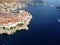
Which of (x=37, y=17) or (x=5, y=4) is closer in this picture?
(x=37, y=17)

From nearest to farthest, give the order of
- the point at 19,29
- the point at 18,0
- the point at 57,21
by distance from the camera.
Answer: the point at 19,29, the point at 57,21, the point at 18,0

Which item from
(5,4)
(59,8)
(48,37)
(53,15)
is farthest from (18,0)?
(48,37)

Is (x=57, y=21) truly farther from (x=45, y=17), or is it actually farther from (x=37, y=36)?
(x=37, y=36)

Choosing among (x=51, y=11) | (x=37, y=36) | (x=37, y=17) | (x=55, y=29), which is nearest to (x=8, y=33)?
(x=37, y=36)

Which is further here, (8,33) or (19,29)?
(19,29)

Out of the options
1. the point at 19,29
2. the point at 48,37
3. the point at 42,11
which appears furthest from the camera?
the point at 42,11

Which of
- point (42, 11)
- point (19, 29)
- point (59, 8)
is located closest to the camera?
point (19, 29)

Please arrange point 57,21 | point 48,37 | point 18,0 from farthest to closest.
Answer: point 18,0
point 57,21
point 48,37

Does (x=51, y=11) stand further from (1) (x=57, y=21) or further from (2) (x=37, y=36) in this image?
(2) (x=37, y=36)

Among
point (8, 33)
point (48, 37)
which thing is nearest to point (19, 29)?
point (8, 33)
